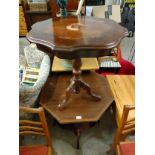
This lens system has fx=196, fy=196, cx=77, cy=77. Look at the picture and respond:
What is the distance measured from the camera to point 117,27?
134 centimetres

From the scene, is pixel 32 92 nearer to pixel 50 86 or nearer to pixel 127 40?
pixel 50 86

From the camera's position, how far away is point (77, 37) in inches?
46.3

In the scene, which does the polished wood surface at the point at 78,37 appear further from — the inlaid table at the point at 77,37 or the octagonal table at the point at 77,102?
the octagonal table at the point at 77,102

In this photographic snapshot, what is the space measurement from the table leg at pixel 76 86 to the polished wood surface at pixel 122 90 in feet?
0.61

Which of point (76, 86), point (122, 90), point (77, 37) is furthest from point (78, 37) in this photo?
point (122, 90)

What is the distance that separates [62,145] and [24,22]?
8.38ft

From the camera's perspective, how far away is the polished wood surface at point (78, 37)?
1095 millimetres

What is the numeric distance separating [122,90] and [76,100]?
0.45 metres

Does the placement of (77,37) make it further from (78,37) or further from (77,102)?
(77,102)

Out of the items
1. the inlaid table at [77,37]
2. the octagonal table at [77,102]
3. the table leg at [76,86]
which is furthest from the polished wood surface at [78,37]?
the octagonal table at [77,102]

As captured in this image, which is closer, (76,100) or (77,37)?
(77,37)

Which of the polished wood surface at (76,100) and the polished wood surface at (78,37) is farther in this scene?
the polished wood surface at (76,100)
